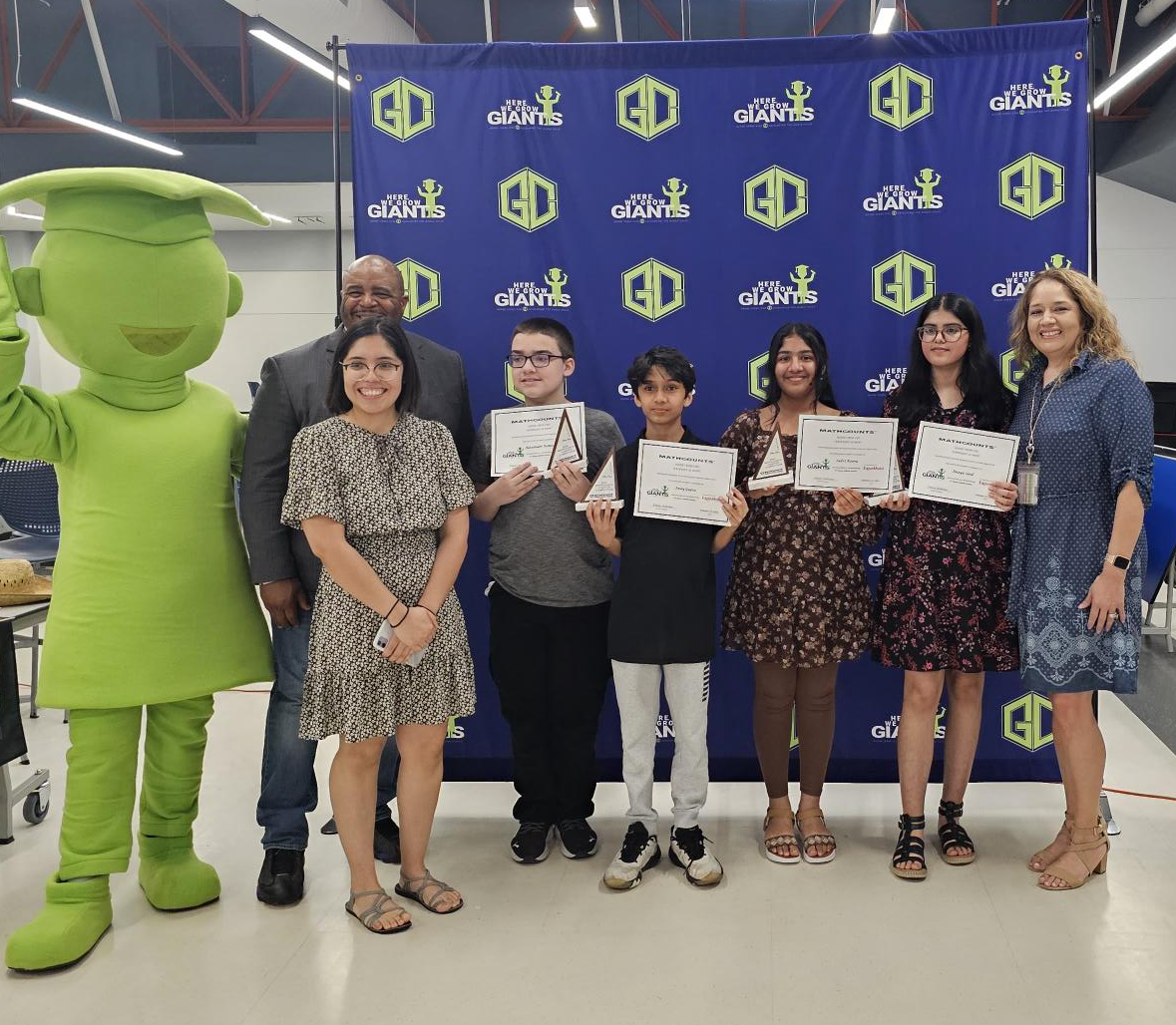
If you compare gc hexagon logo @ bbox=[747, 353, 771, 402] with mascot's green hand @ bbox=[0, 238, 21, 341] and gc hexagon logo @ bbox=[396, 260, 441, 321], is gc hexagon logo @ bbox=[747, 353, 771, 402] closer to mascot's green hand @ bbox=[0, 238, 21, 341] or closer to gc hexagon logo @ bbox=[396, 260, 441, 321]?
gc hexagon logo @ bbox=[396, 260, 441, 321]

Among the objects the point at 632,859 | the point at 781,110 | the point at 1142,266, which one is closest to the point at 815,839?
the point at 632,859

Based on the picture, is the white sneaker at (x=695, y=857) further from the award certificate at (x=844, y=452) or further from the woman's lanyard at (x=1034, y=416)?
the woman's lanyard at (x=1034, y=416)

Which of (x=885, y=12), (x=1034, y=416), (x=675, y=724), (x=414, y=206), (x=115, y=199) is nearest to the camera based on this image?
(x=115, y=199)

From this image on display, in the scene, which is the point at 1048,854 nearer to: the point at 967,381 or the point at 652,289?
the point at 967,381

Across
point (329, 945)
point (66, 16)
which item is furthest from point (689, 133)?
point (66, 16)

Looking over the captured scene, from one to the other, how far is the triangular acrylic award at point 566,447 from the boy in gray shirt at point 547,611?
27 millimetres

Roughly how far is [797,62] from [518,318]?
1252 mm

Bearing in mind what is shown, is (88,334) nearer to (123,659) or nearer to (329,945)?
(123,659)

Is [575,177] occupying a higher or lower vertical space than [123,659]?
higher

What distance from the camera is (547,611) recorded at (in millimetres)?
2939

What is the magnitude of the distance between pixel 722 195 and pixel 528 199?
0.66 metres

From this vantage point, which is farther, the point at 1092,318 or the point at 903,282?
the point at 903,282

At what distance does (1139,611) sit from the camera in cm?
274

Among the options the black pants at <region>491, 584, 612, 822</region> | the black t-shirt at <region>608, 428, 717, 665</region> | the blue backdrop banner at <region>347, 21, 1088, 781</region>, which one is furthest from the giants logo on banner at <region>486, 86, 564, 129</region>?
the black pants at <region>491, 584, 612, 822</region>
